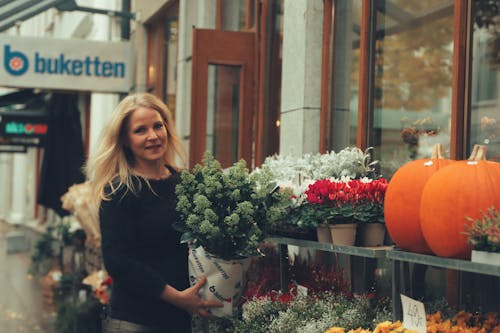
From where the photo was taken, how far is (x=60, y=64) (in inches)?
434

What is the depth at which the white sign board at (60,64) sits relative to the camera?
10828mm

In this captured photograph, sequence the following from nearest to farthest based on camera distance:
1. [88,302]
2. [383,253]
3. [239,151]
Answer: [383,253]
[239,151]
[88,302]

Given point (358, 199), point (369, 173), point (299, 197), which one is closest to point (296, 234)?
point (299, 197)

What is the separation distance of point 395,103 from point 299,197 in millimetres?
1351

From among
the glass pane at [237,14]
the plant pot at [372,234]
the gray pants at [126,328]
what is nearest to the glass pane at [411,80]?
the plant pot at [372,234]

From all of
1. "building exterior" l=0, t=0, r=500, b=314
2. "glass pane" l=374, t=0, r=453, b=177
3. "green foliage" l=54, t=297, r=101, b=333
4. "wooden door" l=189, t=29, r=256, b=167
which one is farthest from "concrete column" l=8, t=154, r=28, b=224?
"glass pane" l=374, t=0, r=453, b=177

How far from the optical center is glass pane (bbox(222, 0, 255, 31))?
8109 mm

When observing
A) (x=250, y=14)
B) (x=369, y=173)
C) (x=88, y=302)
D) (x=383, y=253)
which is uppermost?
(x=250, y=14)

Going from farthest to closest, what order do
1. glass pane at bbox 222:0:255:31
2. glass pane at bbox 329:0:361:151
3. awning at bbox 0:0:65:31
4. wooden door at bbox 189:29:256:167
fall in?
awning at bbox 0:0:65:31 → glass pane at bbox 222:0:255:31 → wooden door at bbox 189:29:256:167 → glass pane at bbox 329:0:361:151

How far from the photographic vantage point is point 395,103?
5609 millimetres

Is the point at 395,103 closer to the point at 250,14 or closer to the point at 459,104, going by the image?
the point at 459,104

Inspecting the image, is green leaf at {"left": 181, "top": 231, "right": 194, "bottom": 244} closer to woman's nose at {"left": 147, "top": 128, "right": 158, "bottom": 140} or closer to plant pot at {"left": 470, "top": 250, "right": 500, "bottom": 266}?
woman's nose at {"left": 147, "top": 128, "right": 158, "bottom": 140}

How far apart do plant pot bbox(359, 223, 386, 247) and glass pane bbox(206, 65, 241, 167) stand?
11.9ft

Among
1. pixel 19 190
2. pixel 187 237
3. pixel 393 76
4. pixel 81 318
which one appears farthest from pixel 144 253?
pixel 19 190
